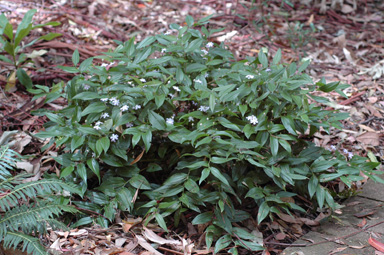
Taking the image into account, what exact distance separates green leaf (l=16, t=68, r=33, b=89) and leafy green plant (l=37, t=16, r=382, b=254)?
0.96m

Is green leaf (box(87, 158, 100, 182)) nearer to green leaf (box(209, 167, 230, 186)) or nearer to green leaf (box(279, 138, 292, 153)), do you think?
green leaf (box(209, 167, 230, 186))

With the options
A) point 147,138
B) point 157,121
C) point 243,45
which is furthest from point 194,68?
point 243,45

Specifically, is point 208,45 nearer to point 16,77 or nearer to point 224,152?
point 224,152

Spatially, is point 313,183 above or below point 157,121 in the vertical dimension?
below

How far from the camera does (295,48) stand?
4531 millimetres

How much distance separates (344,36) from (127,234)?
3.68m

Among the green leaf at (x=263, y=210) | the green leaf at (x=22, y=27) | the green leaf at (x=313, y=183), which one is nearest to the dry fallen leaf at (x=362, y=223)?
the green leaf at (x=313, y=183)

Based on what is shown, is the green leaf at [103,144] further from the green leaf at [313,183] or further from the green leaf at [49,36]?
the green leaf at [49,36]

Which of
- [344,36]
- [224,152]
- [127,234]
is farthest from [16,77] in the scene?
[344,36]

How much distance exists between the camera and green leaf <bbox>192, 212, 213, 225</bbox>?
2.40 meters

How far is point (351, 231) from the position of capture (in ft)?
8.24

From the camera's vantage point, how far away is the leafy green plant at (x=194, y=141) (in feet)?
7.68

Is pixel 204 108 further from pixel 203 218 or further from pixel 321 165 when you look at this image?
pixel 321 165

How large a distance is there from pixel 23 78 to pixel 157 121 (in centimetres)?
166
